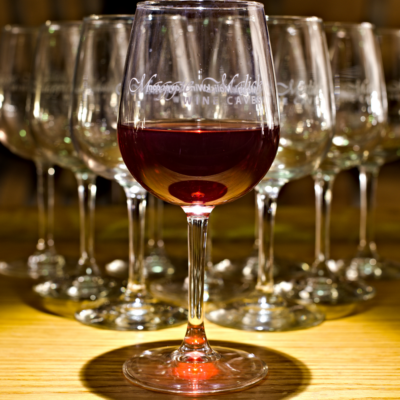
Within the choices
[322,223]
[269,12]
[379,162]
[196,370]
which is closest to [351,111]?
[322,223]

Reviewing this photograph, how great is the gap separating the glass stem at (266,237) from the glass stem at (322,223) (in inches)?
4.0

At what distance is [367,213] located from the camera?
2.96ft

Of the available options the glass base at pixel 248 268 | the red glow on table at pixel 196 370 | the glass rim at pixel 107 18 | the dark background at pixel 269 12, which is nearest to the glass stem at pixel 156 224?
the glass base at pixel 248 268

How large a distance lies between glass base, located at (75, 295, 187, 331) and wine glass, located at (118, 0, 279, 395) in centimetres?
11

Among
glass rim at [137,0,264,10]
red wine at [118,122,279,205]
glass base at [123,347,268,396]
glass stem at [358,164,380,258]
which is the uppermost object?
glass rim at [137,0,264,10]

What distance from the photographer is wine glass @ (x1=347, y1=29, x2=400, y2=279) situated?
80 centimetres

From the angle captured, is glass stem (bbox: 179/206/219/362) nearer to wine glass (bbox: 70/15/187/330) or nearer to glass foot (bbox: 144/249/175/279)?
wine glass (bbox: 70/15/187/330)

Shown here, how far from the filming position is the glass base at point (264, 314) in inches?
22.9

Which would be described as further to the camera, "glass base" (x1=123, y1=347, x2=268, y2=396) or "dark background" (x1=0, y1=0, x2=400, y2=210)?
"dark background" (x1=0, y1=0, x2=400, y2=210)

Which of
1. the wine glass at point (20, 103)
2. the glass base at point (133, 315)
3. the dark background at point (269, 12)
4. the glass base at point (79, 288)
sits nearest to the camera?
the glass base at point (133, 315)

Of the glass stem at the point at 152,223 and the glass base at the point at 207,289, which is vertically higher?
the glass stem at the point at 152,223

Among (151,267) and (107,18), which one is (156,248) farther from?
(107,18)

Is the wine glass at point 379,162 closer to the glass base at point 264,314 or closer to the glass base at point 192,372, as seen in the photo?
the glass base at point 264,314

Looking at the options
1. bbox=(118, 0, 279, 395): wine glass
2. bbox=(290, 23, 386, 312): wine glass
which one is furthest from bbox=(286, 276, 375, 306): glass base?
bbox=(118, 0, 279, 395): wine glass
